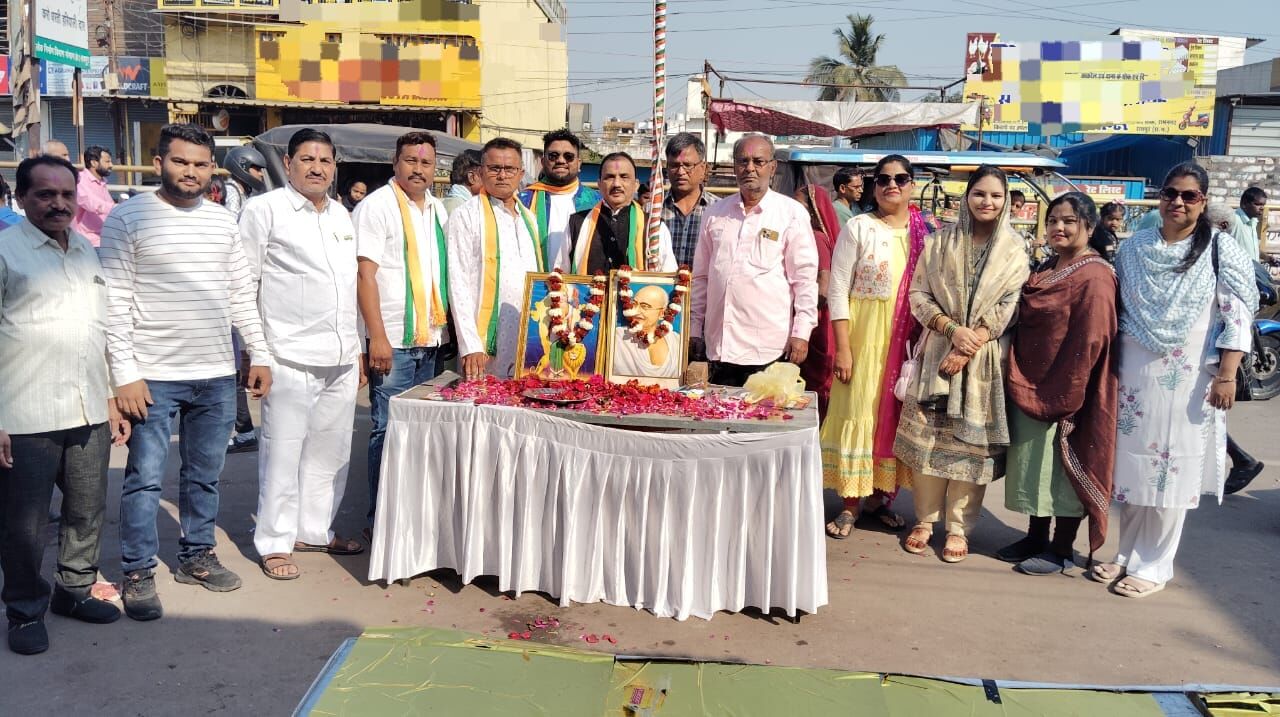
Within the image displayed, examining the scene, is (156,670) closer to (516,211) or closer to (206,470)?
(206,470)

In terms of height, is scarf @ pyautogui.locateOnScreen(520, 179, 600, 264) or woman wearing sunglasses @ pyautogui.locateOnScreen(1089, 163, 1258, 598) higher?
scarf @ pyautogui.locateOnScreen(520, 179, 600, 264)

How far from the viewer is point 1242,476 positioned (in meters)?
5.64

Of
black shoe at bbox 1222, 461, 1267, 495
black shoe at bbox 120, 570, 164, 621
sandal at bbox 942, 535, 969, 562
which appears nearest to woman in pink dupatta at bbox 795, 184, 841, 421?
sandal at bbox 942, 535, 969, 562

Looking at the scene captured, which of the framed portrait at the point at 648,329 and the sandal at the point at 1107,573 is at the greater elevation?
the framed portrait at the point at 648,329

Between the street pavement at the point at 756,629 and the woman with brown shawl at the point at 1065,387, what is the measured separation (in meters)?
0.38

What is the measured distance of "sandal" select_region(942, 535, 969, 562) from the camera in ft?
15.3

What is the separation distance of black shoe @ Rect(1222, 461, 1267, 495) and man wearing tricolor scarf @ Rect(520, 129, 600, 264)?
4210mm

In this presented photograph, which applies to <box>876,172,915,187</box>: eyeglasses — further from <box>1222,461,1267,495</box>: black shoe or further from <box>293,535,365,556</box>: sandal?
<box>293,535,365,556</box>: sandal

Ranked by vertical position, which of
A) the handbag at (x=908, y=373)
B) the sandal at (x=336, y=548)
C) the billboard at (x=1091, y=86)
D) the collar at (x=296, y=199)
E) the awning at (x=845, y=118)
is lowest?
the sandal at (x=336, y=548)

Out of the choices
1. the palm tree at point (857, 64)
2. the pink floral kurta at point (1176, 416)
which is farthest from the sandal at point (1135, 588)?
the palm tree at point (857, 64)

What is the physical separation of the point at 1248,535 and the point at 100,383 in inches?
222

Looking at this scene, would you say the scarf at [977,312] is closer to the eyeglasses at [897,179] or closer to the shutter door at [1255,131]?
the eyeglasses at [897,179]

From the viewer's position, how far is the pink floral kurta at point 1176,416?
4141 mm

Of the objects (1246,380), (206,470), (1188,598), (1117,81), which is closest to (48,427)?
(206,470)
